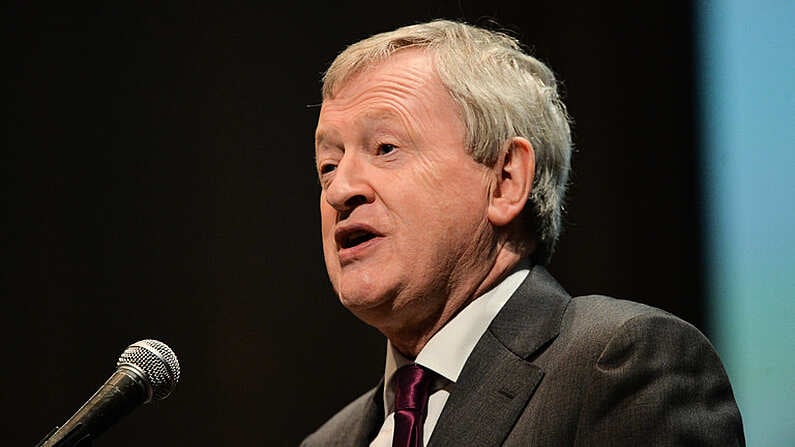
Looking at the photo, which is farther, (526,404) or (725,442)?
(526,404)

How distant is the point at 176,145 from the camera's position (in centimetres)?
314

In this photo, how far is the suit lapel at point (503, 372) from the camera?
1.87 meters

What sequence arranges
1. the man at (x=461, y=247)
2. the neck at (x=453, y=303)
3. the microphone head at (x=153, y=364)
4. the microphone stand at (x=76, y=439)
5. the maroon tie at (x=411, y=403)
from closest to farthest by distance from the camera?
the microphone stand at (x=76, y=439) → the microphone head at (x=153, y=364) → the man at (x=461, y=247) → the maroon tie at (x=411, y=403) → the neck at (x=453, y=303)

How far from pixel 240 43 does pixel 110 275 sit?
0.80m

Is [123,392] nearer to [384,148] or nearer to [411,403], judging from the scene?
[411,403]

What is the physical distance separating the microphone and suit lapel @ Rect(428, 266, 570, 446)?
0.54 m

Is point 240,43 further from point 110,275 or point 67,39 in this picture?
point 110,275

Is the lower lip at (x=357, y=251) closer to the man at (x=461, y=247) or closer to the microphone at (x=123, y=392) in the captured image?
the man at (x=461, y=247)

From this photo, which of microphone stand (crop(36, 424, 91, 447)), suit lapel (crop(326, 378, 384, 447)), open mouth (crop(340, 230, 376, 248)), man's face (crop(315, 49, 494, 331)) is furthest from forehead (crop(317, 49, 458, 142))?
microphone stand (crop(36, 424, 91, 447))

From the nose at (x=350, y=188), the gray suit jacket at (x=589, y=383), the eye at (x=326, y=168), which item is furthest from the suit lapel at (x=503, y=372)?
the eye at (x=326, y=168)

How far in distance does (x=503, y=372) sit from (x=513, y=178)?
17.2 inches

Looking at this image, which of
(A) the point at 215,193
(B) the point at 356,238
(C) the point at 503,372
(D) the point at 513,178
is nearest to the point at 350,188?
(B) the point at 356,238

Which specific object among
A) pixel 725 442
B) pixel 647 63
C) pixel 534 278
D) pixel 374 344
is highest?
pixel 647 63

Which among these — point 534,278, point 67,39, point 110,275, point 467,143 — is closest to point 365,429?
point 534,278
